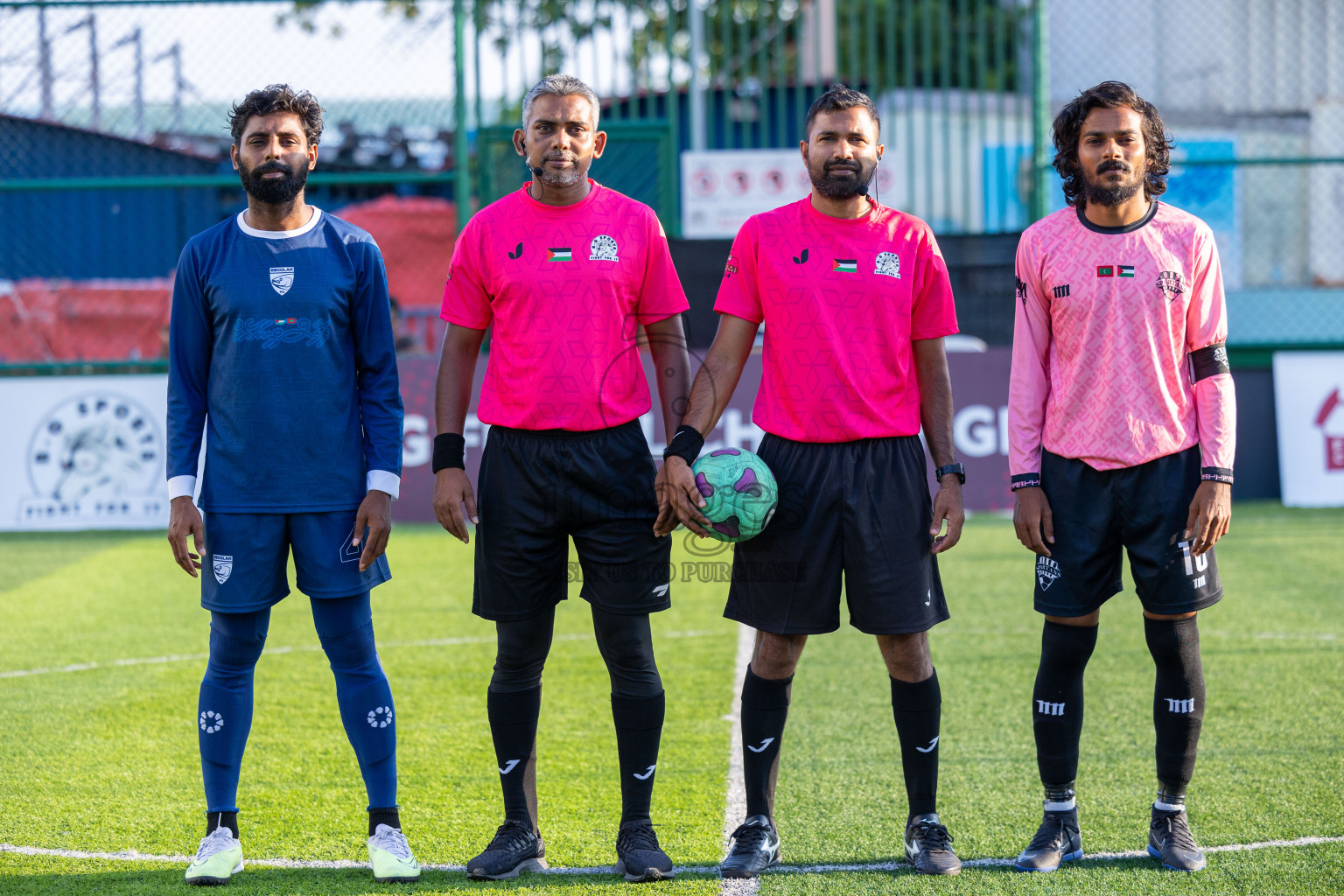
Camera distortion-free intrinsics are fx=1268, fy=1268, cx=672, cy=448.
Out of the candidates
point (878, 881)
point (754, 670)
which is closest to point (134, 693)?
point (754, 670)

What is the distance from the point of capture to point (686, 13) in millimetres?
11578

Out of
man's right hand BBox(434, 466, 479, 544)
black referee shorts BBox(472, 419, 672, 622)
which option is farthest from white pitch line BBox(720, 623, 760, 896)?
man's right hand BBox(434, 466, 479, 544)

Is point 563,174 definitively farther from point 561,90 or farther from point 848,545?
point 848,545

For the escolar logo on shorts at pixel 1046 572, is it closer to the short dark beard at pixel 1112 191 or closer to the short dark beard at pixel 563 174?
the short dark beard at pixel 1112 191

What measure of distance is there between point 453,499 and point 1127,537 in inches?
73.7

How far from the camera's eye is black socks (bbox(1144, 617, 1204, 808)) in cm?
355

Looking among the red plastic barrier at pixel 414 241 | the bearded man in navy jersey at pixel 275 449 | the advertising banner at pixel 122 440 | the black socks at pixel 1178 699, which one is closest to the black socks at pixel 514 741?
the bearded man in navy jersey at pixel 275 449

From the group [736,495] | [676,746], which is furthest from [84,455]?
[736,495]

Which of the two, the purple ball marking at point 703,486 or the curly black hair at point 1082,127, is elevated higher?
the curly black hair at point 1082,127

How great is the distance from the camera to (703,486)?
3416mm

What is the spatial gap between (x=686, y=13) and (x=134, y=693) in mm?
8315

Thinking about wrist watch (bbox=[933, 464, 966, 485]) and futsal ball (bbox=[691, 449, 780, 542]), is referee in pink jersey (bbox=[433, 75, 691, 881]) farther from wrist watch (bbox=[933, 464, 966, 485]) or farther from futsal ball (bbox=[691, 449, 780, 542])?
wrist watch (bbox=[933, 464, 966, 485])

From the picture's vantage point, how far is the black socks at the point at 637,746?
139 inches

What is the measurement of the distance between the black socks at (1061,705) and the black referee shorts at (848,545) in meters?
0.36
